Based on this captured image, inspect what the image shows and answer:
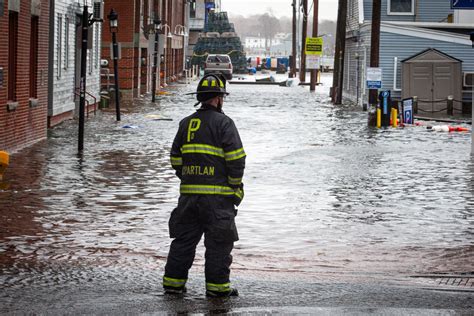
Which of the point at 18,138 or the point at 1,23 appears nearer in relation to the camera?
the point at 1,23

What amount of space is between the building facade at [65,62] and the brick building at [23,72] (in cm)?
324

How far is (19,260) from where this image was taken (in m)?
10.7

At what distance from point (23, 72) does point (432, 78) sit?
23867mm

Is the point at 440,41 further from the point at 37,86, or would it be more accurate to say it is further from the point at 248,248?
the point at 248,248

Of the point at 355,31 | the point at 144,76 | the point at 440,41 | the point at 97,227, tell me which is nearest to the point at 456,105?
the point at 440,41

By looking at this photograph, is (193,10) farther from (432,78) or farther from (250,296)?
(250,296)

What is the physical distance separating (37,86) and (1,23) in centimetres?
449

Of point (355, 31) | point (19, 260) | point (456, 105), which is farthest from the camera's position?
point (355, 31)

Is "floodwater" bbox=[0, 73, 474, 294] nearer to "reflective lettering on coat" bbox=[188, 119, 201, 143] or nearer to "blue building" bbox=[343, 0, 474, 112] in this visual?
"reflective lettering on coat" bbox=[188, 119, 201, 143]

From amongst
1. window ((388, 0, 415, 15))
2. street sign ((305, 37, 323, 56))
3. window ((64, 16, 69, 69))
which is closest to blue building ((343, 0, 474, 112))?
window ((388, 0, 415, 15))

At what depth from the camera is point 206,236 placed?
30.0ft

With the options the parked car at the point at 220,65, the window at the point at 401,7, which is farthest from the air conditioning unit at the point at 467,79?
the parked car at the point at 220,65

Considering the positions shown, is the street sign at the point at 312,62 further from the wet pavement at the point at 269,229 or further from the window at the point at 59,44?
the wet pavement at the point at 269,229

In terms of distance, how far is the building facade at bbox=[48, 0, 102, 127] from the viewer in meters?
29.8
